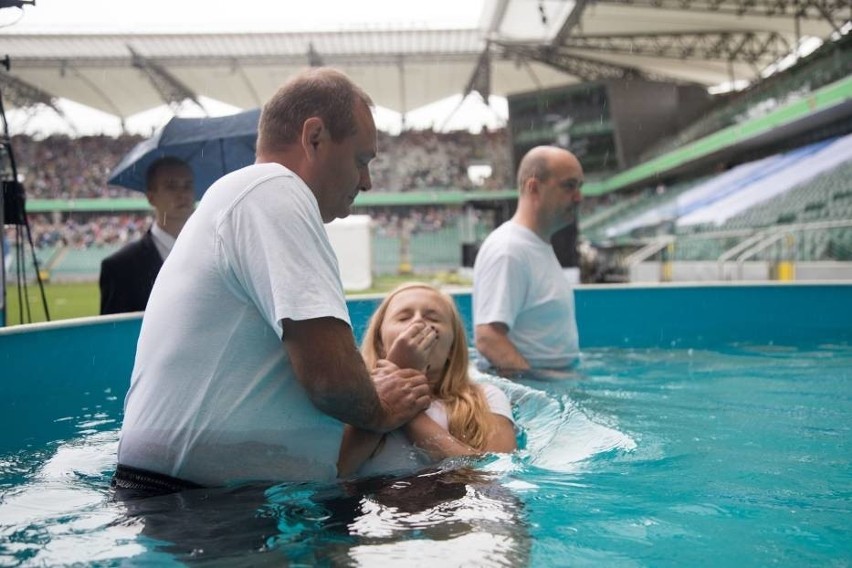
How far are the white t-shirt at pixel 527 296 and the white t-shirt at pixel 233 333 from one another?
235 centimetres

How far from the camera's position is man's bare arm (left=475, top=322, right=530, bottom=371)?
13.3 feet

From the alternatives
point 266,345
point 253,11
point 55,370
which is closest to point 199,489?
point 266,345

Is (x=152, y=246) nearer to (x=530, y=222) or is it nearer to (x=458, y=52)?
(x=530, y=222)

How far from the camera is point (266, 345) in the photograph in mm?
1750

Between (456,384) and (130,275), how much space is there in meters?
2.46

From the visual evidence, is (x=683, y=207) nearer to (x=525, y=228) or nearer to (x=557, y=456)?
(x=525, y=228)

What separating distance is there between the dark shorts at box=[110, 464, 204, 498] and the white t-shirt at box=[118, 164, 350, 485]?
23 millimetres

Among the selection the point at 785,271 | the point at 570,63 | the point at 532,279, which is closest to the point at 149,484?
the point at 532,279

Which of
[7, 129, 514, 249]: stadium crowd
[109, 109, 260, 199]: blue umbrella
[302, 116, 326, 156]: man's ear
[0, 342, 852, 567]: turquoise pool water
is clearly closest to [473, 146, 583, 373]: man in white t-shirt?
[0, 342, 852, 567]: turquoise pool water

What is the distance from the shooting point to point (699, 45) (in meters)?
29.4

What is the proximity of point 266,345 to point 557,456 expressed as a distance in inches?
60.7

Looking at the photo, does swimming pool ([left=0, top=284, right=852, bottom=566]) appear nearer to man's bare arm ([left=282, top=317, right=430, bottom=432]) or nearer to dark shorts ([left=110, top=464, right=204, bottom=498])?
dark shorts ([left=110, top=464, right=204, bottom=498])

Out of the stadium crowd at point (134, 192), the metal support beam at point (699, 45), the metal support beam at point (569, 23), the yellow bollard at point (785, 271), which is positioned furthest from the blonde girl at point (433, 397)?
the stadium crowd at point (134, 192)

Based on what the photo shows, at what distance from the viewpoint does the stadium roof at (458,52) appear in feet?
78.8
